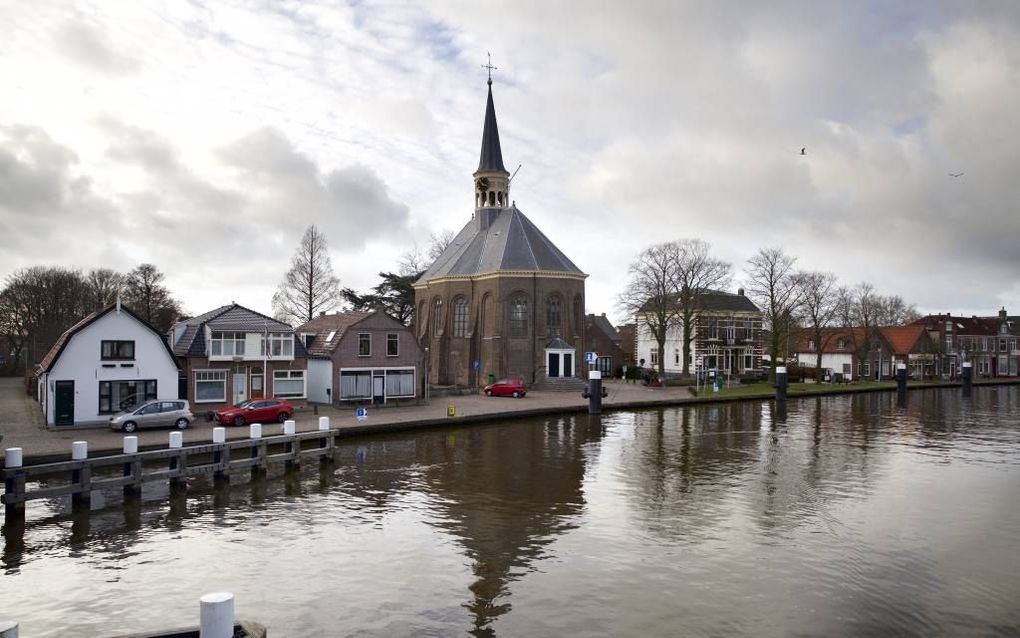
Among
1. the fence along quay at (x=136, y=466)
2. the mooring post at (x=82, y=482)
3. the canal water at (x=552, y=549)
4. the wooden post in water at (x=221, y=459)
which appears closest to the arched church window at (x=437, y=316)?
the fence along quay at (x=136, y=466)

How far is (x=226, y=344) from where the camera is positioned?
33.2 meters

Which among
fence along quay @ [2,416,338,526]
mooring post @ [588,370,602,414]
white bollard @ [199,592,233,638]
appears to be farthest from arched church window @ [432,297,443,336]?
white bollard @ [199,592,233,638]

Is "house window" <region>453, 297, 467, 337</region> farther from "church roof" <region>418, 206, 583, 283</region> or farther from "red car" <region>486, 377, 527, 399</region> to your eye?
"red car" <region>486, 377, 527, 399</region>

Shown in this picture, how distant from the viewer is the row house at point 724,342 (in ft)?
226

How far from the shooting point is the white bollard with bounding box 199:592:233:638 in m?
6.70

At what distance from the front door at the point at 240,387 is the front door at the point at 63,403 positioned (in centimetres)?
680

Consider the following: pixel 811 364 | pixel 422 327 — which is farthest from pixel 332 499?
pixel 811 364

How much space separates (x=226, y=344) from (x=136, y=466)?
1536cm

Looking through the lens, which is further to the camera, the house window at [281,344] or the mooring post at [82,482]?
the house window at [281,344]

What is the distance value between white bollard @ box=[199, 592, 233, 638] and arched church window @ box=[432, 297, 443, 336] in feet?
174

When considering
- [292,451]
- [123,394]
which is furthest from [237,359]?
[292,451]

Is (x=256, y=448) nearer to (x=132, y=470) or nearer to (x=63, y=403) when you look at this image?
(x=132, y=470)

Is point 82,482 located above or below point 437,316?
below

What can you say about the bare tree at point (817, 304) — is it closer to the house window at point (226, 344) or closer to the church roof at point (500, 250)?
the church roof at point (500, 250)
